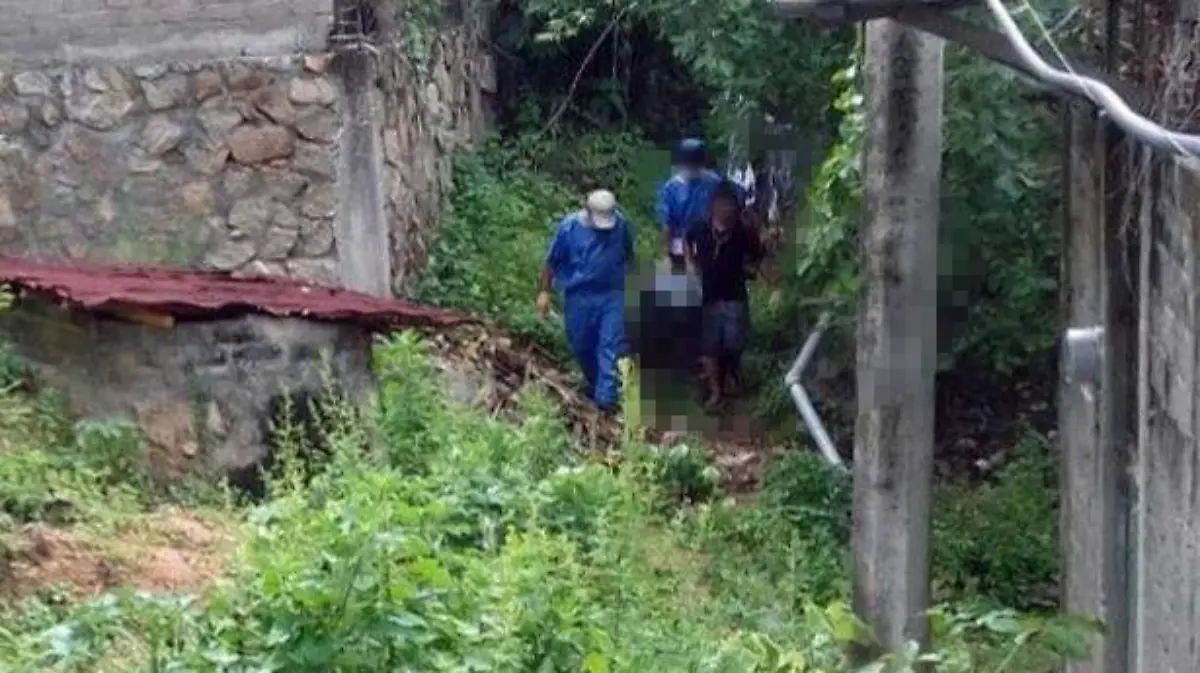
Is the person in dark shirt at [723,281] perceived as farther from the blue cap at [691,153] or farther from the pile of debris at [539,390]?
the blue cap at [691,153]

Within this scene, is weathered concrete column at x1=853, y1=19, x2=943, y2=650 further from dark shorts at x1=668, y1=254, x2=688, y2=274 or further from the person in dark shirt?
dark shorts at x1=668, y1=254, x2=688, y2=274

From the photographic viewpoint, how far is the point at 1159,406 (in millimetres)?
5754

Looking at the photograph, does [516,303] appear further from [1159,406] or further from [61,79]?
[1159,406]

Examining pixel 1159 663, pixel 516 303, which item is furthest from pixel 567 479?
pixel 516 303

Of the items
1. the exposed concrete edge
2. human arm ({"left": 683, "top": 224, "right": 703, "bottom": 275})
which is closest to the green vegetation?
human arm ({"left": 683, "top": 224, "right": 703, "bottom": 275})

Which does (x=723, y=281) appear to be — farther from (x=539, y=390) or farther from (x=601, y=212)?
(x=539, y=390)

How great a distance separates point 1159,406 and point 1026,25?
7.89ft

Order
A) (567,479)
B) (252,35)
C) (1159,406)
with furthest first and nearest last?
1. (252,35)
2. (567,479)
3. (1159,406)

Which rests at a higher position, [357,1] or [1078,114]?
[357,1]

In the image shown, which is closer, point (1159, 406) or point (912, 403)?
point (1159, 406)

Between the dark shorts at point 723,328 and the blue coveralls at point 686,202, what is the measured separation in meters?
0.39

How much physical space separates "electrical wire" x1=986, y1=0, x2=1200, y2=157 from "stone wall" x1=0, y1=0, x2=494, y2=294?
18.7 ft

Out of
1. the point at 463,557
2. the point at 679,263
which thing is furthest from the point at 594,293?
the point at 463,557

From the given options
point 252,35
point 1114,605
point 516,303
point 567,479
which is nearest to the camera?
point 1114,605
